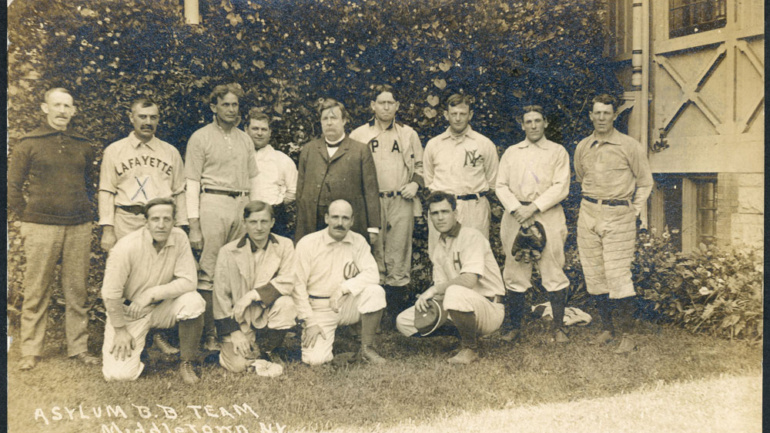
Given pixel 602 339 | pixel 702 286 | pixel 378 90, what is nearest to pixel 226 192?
pixel 378 90

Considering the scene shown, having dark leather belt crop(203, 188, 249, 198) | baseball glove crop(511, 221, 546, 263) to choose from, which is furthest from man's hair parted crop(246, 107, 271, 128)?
baseball glove crop(511, 221, 546, 263)

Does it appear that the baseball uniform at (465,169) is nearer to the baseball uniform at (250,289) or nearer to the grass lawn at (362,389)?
the grass lawn at (362,389)

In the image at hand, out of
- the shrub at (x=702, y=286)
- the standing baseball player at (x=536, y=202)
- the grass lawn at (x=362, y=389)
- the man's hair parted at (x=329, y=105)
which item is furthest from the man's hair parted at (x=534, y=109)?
the grass lawn at (x=362, y=389)

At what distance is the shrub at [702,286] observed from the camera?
3854 mm

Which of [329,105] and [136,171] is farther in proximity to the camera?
[329,105]

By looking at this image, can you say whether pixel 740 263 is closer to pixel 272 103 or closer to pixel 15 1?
pixel 272 103

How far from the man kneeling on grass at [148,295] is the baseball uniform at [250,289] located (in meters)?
0.17

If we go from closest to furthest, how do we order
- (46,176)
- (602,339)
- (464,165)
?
(46,176) < (602,339) < (464,165)

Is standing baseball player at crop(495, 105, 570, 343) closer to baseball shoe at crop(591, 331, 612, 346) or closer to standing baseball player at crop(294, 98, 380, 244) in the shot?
baseball shoe at crop(591, 331, 612, 346)

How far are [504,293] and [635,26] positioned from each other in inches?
85.8

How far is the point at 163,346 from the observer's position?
3691 millimetres

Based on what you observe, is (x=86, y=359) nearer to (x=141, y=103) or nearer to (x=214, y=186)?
(x=214, y=186)

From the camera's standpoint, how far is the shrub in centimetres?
385

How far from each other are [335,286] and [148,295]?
3.93ft
